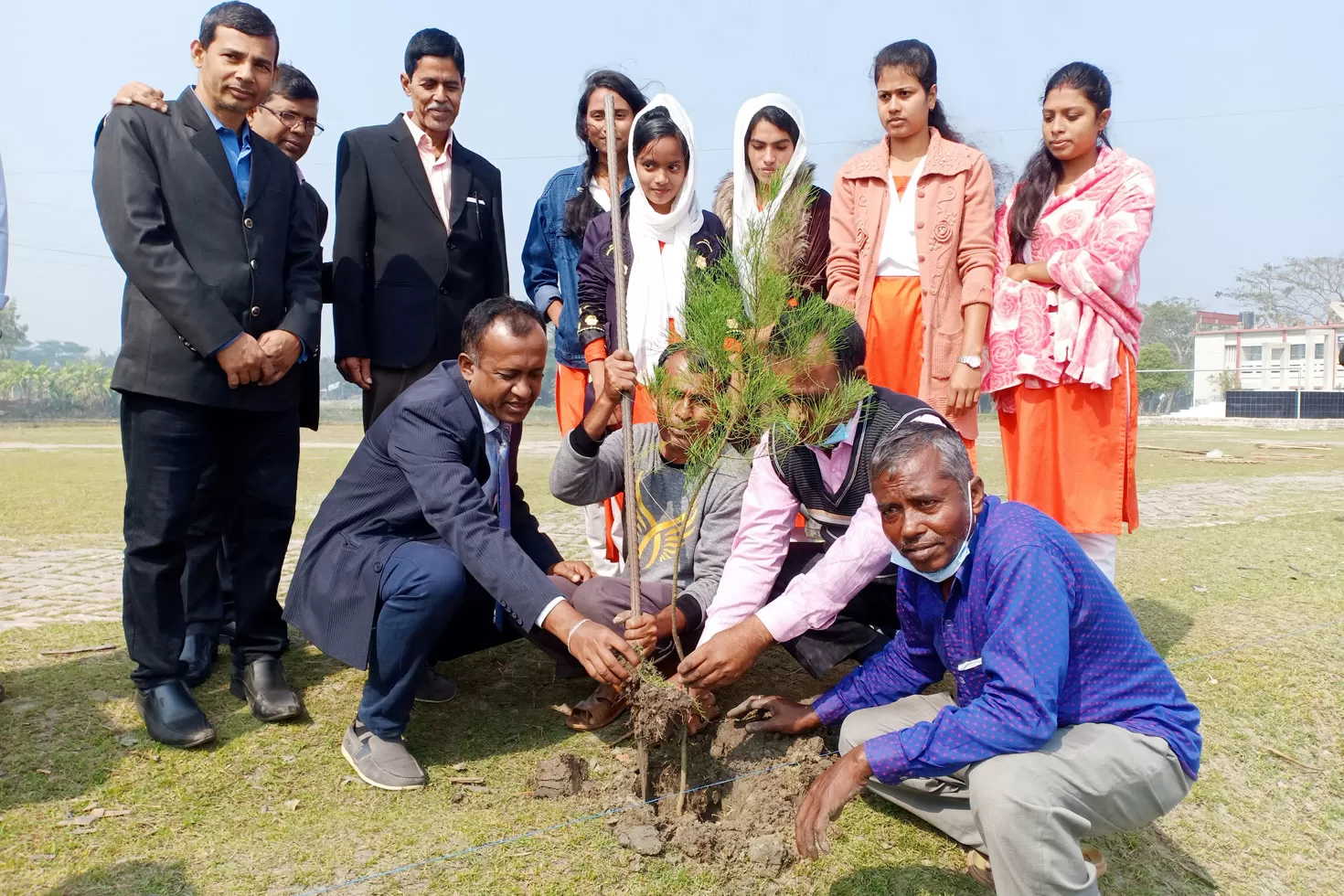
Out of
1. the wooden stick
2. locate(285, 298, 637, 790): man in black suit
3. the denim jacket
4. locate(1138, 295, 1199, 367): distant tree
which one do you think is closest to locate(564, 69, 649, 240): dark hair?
the denim jacket

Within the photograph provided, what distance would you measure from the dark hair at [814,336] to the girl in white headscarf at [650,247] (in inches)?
36.0

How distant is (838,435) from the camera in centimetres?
327

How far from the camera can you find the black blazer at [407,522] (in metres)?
3.07

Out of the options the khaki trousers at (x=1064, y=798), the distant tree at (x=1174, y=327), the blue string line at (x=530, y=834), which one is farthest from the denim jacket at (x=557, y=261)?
the distant tree at (x=1174, y=327)

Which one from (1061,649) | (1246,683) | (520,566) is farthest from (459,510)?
(1246,683)

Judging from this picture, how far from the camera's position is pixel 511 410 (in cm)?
337

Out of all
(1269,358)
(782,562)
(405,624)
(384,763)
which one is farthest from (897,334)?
(1269,358)

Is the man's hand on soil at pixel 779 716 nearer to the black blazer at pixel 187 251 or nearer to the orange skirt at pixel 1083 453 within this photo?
the orange skirt at pixel 1083 453

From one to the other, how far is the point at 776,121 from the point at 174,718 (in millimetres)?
3210

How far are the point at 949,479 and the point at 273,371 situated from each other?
242 cm

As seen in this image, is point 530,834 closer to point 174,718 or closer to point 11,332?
point 174,718

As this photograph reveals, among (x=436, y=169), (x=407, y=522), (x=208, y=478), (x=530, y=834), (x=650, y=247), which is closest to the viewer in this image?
(x=530, y=834)

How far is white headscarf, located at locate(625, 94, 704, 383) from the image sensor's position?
405cm

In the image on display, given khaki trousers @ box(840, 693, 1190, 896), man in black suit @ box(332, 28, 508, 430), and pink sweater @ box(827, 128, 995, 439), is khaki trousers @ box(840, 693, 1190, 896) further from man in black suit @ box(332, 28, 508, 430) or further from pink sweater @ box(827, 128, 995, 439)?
man in black suit @ box(332, 28, 508, 430)
